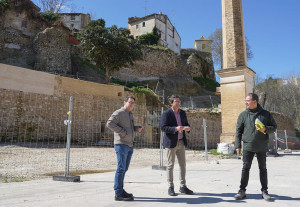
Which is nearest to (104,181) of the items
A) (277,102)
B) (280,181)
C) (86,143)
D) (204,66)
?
(280,181)

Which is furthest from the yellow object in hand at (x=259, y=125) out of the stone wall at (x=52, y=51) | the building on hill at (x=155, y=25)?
the building on hill at (x=155, y=25)

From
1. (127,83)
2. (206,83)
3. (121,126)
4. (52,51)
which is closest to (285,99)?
(206,83)

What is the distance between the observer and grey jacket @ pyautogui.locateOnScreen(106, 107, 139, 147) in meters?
3.41

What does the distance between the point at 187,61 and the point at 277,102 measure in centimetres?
1518

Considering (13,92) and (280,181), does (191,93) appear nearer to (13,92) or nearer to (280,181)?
(13,92)

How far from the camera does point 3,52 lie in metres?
26.1

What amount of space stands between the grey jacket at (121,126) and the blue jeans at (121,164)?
0.08 metres

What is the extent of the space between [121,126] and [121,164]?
54cm

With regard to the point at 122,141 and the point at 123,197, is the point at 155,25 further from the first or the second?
the point at 123,197

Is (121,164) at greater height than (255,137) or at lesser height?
lesser

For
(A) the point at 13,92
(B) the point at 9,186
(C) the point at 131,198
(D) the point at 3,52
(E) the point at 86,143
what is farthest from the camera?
(D) the point at 3,52

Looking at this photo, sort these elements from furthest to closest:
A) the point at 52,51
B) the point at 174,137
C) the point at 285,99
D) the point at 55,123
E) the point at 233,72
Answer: the point at 285,99 < the point at 52,51 < the point at 55,123 < the point at 233,72 < the point at 174,137

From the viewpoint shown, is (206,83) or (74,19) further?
(74,19)

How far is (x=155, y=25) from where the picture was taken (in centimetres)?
4312
